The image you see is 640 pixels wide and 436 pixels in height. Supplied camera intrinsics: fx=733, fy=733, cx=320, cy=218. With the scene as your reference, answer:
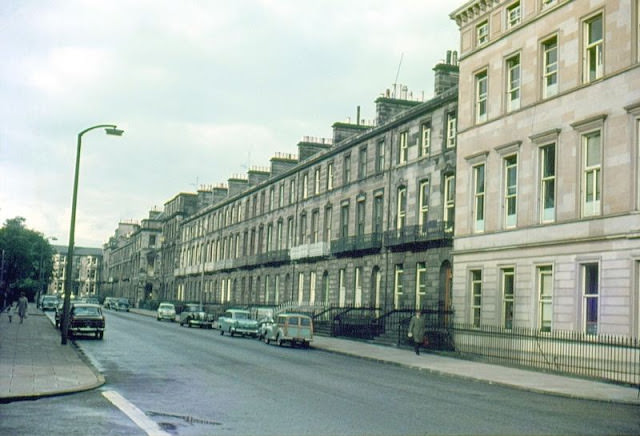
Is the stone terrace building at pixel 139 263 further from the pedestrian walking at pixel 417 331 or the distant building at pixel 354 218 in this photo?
the pedestrian walking at pixel 417 331

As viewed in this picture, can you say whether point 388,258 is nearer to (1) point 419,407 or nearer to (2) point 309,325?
(2) point 309,325

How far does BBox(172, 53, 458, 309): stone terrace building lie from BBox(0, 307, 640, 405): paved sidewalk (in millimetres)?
7480

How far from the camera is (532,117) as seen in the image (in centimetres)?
2784

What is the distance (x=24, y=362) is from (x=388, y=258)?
23319 millimetres

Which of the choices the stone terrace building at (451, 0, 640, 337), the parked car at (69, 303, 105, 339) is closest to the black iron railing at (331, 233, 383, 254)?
the stone terrace building at (451, 0, 640, 337)

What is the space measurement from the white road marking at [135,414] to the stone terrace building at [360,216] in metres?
22.4

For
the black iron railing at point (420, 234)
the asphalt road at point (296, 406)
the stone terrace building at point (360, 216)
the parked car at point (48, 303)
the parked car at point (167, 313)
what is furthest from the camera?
the parked car at point (48, 303)

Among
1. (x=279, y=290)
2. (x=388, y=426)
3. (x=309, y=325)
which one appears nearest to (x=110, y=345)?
(x=309, y=325)

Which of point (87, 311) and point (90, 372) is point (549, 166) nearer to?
point (90, 372)

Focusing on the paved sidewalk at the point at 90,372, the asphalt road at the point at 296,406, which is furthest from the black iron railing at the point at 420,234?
the asphalt road at the point at 296,406

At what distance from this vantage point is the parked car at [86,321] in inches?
1326

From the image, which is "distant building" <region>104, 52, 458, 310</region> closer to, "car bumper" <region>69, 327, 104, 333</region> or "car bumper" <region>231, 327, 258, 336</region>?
"car bumper" <region>231, 327, 258, 336</region>

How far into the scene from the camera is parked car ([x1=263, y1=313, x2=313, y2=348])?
33525 mm

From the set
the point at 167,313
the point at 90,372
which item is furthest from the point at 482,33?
the point at 167,313
